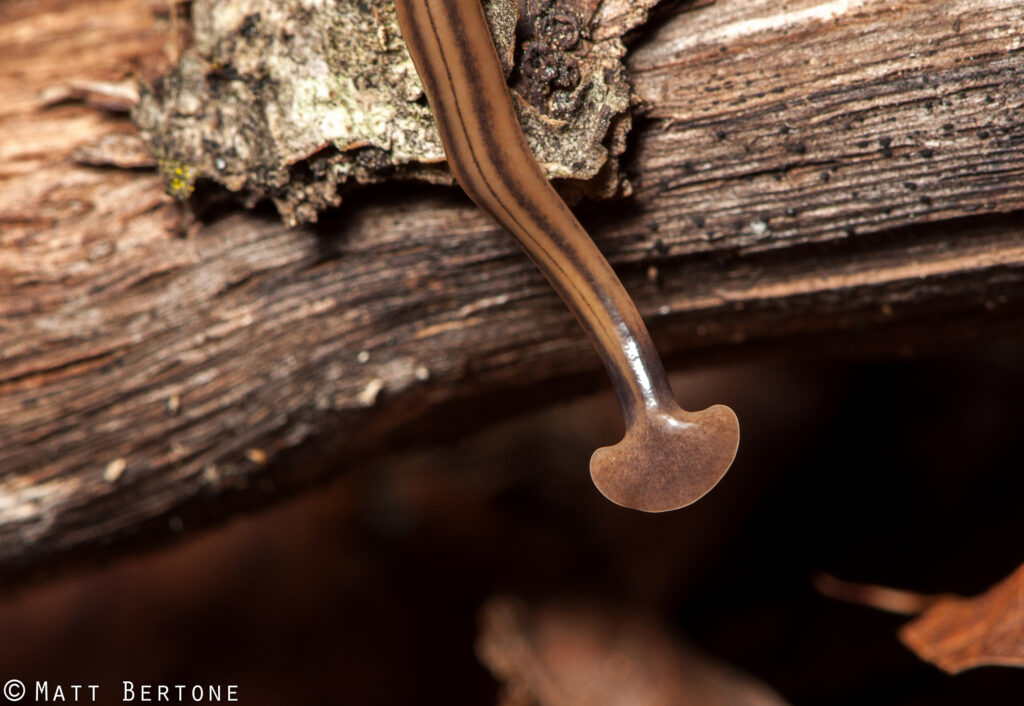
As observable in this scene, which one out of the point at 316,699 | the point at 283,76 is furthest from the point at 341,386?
the point at 316,699

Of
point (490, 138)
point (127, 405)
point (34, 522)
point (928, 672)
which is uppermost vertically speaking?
point (490, 138)

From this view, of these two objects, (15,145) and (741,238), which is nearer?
(741,238)

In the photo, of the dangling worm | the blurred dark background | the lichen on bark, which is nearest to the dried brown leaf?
the blurred dark background

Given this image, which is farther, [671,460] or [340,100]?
[340,100]

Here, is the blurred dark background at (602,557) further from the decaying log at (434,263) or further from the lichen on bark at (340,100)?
the lichen on bark at (340,100)

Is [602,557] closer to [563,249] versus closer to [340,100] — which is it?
[563,249]

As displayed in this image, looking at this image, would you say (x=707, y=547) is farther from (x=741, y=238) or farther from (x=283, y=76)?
(x=283, y=76)

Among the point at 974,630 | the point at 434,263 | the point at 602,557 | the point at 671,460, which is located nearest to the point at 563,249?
the point at 671,460
